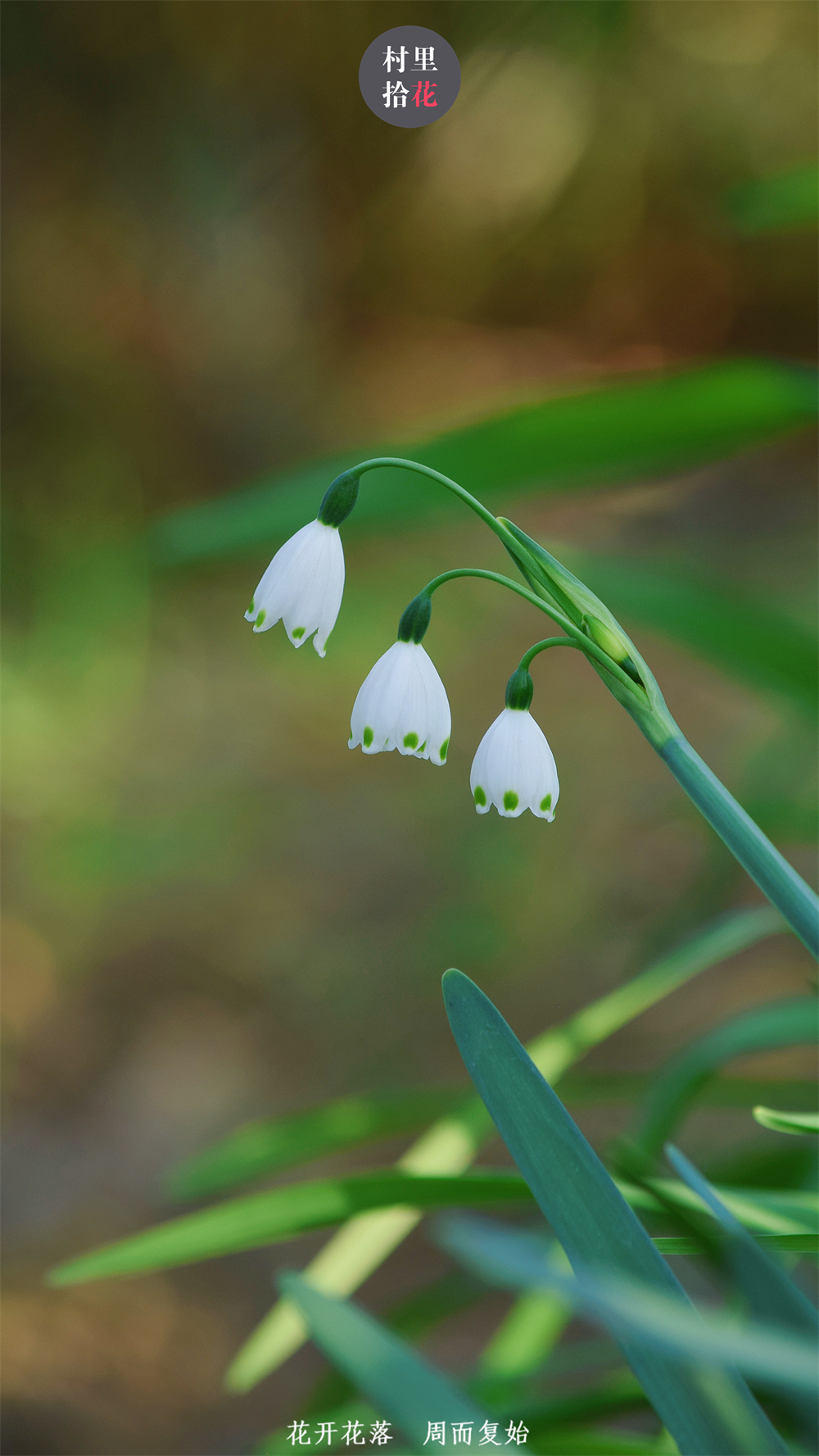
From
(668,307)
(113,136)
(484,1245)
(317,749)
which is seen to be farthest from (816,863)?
(113,136)

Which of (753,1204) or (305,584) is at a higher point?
(305,584)

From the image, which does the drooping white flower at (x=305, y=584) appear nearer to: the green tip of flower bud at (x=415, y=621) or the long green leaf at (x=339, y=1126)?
the green tip of flower bud at (x=415, y=621)

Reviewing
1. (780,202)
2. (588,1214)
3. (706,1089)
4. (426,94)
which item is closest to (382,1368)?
(588,1214)

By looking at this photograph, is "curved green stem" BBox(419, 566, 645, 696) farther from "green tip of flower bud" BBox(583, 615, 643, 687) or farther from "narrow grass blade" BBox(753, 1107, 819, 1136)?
"narrow grass blade" BBox(753, 1107, 819, 1136)

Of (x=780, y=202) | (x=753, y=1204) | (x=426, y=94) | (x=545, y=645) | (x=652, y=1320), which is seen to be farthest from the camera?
(x=426, y=94)

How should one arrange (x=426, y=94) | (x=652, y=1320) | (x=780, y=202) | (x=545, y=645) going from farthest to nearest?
(x=426, y=94) → (x=780, y=202) → (x=545, y=645) → (x=652, y=1320)

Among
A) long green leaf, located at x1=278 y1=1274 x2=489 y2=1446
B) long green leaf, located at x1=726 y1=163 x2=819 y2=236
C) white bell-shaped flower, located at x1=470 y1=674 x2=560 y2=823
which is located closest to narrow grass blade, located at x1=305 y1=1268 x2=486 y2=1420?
long green leaf, located at x1=278 y1=1274 x2=489 y2=1446

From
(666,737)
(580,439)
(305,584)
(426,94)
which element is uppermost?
(426,94)

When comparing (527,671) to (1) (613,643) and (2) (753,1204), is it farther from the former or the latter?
(2) (753,1204)
